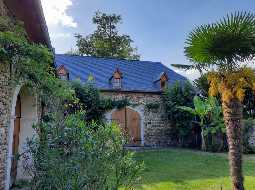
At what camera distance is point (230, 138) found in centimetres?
725

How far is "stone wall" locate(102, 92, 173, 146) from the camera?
22062 millimetres

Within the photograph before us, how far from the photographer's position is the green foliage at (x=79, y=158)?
5508mm

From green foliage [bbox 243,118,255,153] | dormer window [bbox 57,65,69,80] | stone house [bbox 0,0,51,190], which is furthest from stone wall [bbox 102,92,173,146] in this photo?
stone house [bbox 0,0,51,190]

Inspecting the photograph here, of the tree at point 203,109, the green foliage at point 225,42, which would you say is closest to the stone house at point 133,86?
the tree at point 203,109

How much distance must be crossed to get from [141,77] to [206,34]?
16.7 metres

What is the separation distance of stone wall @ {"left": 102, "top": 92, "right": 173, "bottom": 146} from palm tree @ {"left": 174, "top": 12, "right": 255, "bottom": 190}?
14.2 meters

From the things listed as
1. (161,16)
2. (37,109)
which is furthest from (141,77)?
(37,109)

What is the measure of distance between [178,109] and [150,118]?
Result: 81.0 inches

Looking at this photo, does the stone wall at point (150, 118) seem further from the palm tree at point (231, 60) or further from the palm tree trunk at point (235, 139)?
the palm tree trunk at point (235, 139)

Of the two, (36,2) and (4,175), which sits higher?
(36,2)

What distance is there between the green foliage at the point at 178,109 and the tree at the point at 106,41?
13.7 metres

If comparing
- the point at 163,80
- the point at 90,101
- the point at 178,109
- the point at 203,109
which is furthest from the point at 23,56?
the point at 163,80

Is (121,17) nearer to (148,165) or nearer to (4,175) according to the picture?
(148,165)

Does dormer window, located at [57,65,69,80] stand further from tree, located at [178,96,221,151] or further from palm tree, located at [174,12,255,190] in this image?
palm tree, located at [174,12,255,190]
